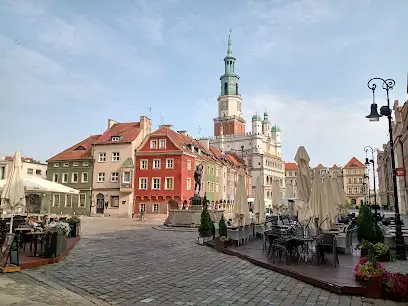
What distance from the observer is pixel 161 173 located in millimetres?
47438

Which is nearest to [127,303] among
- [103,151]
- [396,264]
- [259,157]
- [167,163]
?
→ [396,264]

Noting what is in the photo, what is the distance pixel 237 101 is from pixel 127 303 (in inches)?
3996

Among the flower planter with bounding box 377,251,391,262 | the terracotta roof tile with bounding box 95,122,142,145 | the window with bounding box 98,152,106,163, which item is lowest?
the flower planter with bounding box 377,251,391,262

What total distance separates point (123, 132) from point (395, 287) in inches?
1852

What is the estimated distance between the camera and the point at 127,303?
7.36m

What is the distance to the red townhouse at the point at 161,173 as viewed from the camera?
4650cm

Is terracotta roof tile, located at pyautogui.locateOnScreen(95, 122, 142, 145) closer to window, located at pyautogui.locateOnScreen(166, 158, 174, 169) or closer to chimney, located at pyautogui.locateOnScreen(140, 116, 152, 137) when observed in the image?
chimney, located at pyautogui.locateOnScreen(140, 116, 152, 137)

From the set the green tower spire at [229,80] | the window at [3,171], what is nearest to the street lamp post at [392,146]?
the window at [3,171]

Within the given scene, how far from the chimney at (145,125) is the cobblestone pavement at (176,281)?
1511 inches

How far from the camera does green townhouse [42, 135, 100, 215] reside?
5044cm

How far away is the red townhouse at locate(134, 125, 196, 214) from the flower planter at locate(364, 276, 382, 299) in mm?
38575

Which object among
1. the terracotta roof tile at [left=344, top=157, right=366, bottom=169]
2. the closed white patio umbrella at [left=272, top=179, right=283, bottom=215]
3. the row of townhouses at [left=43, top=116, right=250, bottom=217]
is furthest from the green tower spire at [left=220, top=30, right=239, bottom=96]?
the closed white patio umbrella at [left=272, top=179, right=283, bottom=215]

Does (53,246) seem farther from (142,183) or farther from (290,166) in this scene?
(290,166)

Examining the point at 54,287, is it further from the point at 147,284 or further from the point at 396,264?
the point at 396,264
